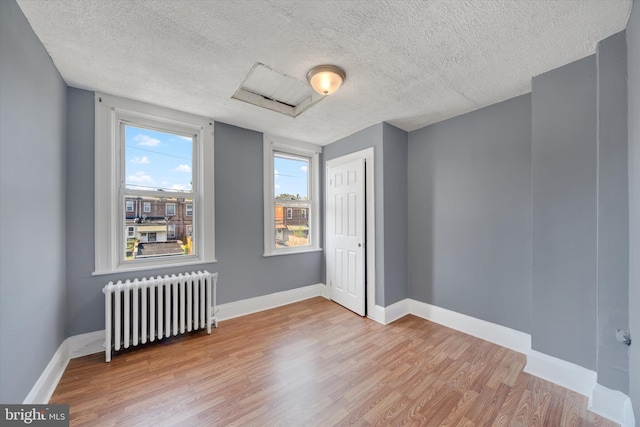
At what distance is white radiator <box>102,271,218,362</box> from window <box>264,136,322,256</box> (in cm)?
96

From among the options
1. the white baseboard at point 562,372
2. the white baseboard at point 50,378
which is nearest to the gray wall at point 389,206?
the white baseboard at point 562,372

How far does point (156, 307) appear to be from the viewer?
2330 mm

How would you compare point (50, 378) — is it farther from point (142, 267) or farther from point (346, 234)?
point (346, 234)

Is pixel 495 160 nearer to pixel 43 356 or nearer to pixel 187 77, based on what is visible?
pixel 187 77

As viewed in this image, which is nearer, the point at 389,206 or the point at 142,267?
the point at 142,267

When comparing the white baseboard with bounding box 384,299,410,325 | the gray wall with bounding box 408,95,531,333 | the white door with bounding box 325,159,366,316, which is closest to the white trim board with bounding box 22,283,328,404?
the white door with bounding box 325,159,366,316

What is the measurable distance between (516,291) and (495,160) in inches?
50.8

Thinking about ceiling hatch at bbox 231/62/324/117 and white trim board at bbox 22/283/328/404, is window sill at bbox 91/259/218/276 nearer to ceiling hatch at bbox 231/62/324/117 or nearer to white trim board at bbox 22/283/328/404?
white trim board at bbox 22/283/328/404

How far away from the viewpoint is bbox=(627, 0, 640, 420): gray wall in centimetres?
123

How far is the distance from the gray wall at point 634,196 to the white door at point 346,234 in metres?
2.04

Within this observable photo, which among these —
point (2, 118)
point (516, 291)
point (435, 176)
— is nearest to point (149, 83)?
point (2, 118)

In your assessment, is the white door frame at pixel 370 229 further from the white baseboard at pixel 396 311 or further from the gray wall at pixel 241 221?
the gray wall at pixel 241 221

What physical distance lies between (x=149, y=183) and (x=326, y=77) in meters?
2.13

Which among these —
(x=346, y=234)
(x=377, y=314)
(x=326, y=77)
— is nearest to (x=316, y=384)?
(x=377, y=314)
